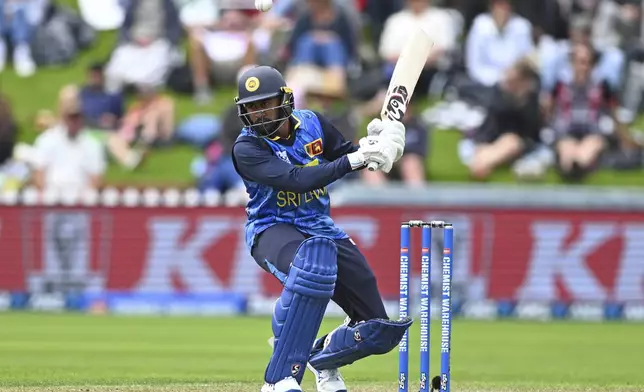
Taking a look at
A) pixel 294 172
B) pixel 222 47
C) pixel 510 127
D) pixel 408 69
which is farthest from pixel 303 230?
pixel 222 47

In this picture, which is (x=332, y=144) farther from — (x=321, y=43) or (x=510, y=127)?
(x=321, y=43)

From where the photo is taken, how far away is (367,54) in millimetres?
15859

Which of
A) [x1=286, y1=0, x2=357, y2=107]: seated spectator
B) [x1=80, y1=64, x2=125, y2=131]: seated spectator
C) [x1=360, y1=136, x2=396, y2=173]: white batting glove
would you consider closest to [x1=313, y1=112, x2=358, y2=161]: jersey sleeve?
[x1=360, y1=136, x2=396, y2=173]: white batting glove

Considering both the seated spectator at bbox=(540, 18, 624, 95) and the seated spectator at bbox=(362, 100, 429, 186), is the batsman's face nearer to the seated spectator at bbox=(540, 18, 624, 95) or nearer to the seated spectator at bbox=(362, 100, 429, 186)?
the seated spectator at bbox=(362, 100, 429, 186)

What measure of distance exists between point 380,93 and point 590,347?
499 centimetres

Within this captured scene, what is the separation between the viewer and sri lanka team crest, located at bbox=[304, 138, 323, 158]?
6.51 metres

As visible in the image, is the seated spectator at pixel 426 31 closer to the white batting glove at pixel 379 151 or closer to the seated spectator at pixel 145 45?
the seated spectator at pixel 145 45

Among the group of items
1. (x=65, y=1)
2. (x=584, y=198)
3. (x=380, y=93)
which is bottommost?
(x=584, y=198)

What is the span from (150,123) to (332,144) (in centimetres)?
898

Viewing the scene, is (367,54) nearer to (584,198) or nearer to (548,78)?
(548,78)

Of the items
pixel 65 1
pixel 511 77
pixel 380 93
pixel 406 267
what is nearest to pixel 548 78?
pixel 511 77

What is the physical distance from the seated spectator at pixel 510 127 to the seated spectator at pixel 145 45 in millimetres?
4090

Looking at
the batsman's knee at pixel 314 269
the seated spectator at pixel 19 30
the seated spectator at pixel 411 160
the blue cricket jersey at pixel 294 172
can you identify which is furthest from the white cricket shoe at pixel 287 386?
the seated spectator at pixel 19 30

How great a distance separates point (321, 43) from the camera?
49.7ft
